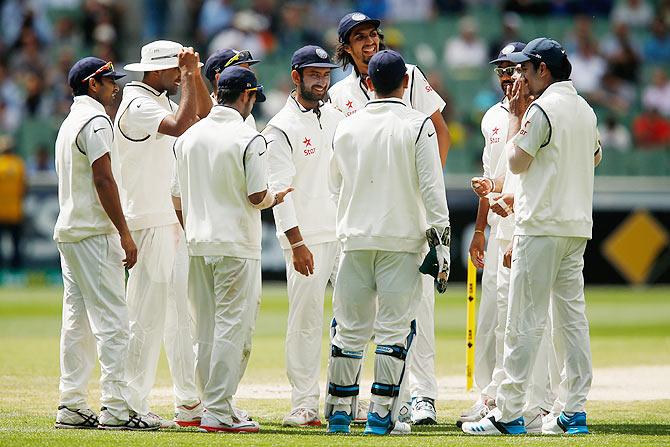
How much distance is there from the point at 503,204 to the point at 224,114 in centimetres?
200

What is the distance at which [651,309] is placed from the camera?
718 inches

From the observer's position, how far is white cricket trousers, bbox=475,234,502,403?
916cm

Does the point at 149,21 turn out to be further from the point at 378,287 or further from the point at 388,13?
the point at 378,287

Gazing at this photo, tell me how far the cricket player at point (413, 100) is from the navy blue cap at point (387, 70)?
3.52ft

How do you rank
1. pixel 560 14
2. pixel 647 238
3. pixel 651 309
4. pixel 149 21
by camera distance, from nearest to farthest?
pixel 651 309, pixel 647 238, pixel 560 14, pixel 149 21

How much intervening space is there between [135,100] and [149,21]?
673 inches

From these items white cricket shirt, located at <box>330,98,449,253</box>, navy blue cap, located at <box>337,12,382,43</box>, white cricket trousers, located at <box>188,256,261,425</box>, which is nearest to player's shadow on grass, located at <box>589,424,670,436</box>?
white cricket shirt, located at <box>330,98,449,253</box>

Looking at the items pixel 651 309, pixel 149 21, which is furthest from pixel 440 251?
pixel 149 21

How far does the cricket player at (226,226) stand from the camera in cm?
814

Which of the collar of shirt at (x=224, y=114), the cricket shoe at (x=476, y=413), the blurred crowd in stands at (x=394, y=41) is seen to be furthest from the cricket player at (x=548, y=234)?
the blurred crowd in stands at (x=394, y=41)

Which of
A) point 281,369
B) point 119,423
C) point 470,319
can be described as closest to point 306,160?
point 470,319

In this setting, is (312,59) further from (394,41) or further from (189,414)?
(394,41)

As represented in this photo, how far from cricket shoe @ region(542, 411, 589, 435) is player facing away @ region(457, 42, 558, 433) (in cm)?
19

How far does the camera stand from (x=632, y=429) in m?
8.32
